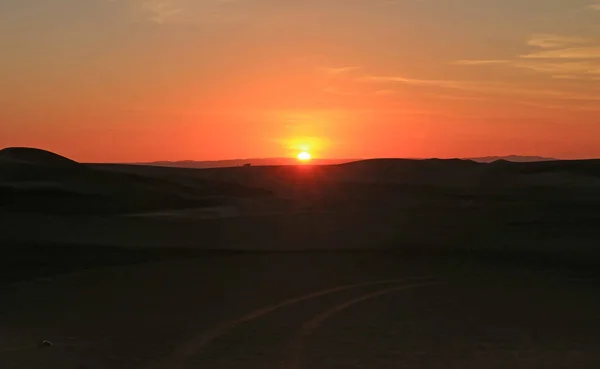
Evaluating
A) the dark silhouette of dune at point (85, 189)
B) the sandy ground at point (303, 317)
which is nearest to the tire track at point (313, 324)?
the sandy ground at point (303, 317)

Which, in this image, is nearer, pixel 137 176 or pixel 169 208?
pixel 169 208

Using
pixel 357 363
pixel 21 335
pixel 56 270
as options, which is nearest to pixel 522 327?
Result: pixel 357 363

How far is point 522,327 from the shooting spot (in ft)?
30.7

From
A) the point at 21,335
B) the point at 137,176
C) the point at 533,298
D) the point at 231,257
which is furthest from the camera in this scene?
the point at 137,176

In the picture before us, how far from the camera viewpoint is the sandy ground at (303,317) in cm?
786

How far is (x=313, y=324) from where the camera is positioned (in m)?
9.38

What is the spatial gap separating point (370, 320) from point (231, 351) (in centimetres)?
233

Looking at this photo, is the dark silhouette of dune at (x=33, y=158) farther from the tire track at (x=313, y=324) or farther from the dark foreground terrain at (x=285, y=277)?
the tire track at (x=313, y=324)

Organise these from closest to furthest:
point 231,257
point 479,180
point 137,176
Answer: point 231,257 < point 137,176 < point 479,180

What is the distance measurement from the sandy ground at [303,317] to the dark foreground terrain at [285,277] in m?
0.04

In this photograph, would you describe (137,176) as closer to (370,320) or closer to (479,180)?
(479,180)

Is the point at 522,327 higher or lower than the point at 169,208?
lower

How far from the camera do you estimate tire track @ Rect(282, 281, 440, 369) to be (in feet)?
25.2

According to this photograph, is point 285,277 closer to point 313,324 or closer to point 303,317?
point 303,317
